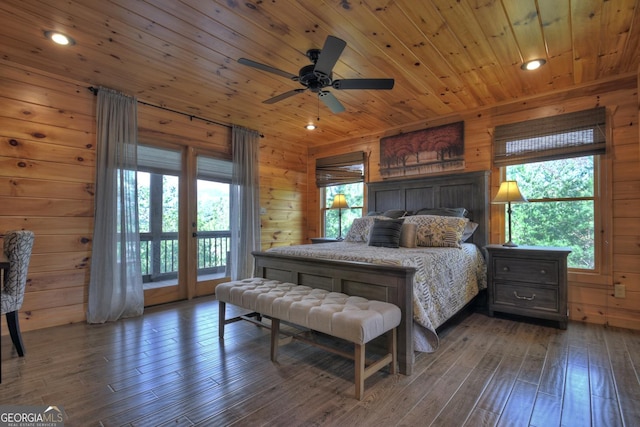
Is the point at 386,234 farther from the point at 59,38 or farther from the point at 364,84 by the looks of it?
the point at 59,38

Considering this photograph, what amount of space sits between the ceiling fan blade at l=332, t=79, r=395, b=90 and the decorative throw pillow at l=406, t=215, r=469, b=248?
163cm

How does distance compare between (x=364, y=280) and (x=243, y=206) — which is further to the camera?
(x=243, y=206)

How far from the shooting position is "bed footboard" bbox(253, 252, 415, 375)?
228 cm

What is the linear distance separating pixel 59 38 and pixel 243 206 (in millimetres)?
2716

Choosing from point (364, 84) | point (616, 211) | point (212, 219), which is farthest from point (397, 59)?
point (212, 219)

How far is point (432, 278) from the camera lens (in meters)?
2.65

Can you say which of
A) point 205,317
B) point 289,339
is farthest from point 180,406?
point 205,317

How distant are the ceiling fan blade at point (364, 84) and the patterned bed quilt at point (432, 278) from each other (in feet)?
4.48

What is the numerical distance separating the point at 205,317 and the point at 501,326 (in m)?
3.06

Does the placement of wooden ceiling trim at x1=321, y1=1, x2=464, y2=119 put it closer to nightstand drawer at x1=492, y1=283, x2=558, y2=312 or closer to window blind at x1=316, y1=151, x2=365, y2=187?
window blind at x1=316, y1=151, x2=365, y2=187

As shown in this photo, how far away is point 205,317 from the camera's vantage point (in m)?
3.50

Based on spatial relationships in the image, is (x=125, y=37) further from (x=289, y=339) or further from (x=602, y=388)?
(x=602, y=388)

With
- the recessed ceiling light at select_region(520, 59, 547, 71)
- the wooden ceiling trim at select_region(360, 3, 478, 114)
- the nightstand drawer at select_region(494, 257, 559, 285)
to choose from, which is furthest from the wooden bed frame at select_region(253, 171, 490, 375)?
the recessed ceiling light at select_region(520, 59, 547, 71)

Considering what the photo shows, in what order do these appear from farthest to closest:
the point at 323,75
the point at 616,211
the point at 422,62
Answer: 1. the point at 616,211
2. the point at 422,62
3. the point at 323,75
